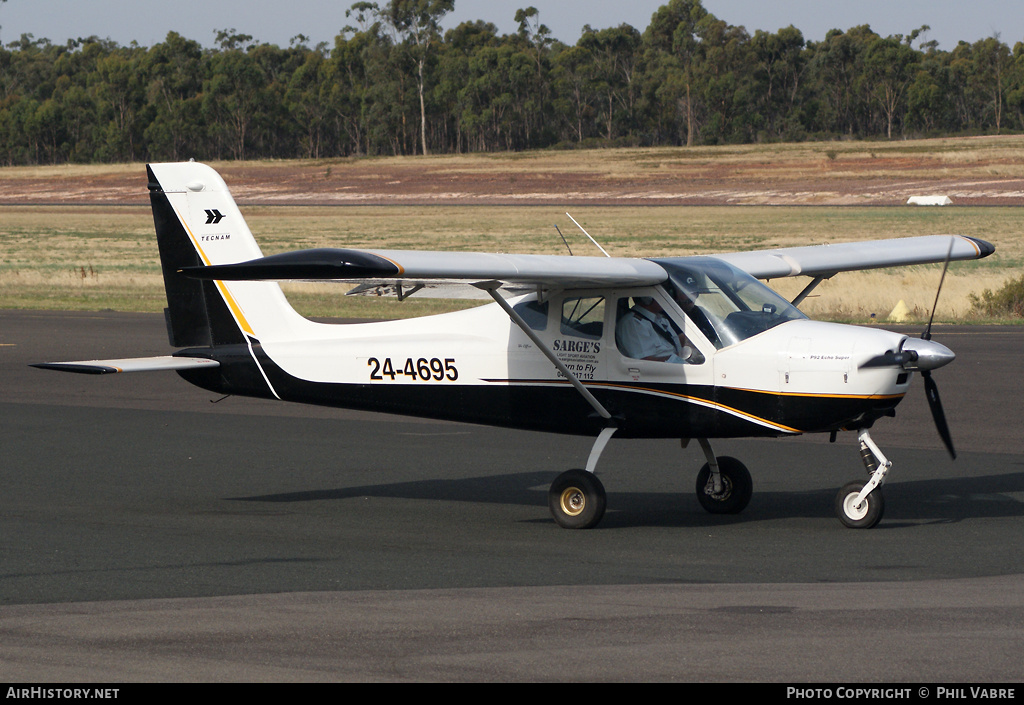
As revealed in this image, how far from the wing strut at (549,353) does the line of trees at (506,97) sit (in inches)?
5249

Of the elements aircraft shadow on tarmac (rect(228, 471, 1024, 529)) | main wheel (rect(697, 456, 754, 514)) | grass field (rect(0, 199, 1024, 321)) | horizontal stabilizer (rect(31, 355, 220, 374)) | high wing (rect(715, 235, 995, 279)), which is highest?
high wing (rect(715, 235, 995, 279))

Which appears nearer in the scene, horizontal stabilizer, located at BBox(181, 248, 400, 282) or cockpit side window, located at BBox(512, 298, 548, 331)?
horizontal stabilizer, located at BBox(181, 248, 400, 282)

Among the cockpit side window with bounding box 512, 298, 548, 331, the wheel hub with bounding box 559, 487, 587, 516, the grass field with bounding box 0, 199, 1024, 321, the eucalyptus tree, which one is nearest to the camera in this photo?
the wheel hub with bounding box 559, 487, 587, 516

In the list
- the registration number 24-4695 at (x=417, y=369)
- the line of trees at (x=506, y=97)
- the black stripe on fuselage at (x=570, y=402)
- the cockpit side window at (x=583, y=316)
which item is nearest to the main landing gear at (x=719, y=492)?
the black stripe on fuselage at (x=570, y=402)

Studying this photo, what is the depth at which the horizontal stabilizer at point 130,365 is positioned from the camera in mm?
10844

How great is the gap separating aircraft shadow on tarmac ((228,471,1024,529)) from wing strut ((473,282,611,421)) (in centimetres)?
102

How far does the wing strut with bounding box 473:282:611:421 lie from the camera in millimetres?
10125

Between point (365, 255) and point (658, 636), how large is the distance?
3441mm

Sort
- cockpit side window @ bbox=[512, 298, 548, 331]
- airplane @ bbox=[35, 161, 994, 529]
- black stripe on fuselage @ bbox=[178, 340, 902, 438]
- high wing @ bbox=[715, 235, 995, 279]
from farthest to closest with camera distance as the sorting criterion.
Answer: high wing @ bbox=[715, 235, 995, 279], cockpit side window @ bbox=[512, 298, 548, 331], black stripe on fuselage @ bbox=[178, 340, 902, 438], airplane @ bbox=[35, 161, 994, 529]

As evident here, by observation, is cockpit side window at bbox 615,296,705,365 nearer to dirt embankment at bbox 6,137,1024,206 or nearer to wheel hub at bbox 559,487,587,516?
wheel hub at bbox 559,487,587,516

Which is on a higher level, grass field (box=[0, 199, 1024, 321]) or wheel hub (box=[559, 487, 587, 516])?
wheel hub (box=[559, 487, 587, 516])

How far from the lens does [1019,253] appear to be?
4528 cm

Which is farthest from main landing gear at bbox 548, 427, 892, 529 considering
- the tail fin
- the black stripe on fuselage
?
the tail fin
